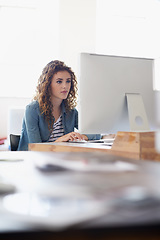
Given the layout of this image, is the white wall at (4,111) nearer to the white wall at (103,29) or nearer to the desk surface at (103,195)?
the white wall at (103,29)

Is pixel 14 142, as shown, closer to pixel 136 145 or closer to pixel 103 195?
Result: pixel 136 145

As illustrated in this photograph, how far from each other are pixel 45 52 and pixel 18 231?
4.22 meters

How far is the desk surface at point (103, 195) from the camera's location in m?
0.21

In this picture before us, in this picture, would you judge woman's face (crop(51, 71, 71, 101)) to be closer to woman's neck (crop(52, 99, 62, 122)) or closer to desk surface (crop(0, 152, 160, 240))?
woman's neck (crop(52, 99, 62, 122))

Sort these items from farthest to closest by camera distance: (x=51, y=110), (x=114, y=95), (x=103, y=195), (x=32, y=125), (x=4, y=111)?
(x=4, y=111)
(x=51, y=110)
(x=32, y=125)
(x=114, y=95)
(x=103, y=195)

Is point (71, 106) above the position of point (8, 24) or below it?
below

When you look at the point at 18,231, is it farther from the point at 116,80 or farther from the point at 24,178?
the point at 116,80

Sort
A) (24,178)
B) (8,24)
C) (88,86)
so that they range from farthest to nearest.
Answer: (8,24)
(88,86)
(24,178)

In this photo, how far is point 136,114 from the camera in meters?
1.33

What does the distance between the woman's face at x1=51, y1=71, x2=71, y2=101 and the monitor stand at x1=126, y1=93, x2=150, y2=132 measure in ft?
3.25

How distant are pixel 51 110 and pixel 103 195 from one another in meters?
1.97

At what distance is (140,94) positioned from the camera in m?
1.37

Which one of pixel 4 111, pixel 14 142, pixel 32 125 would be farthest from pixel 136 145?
pixel 4 111

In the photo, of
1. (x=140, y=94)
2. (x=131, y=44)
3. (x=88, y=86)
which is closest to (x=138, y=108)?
(x=140, y=94)
